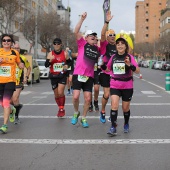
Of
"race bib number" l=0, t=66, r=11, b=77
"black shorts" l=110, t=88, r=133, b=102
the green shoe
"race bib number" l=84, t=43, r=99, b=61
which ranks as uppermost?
"race bib number" l=84, t=43, r=99, b=61

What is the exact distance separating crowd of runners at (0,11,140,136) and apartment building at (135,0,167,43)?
438ft

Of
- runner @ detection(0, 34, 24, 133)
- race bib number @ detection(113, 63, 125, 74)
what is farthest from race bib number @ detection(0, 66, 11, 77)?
race bib number @ detection(113, 63, 125, 74)

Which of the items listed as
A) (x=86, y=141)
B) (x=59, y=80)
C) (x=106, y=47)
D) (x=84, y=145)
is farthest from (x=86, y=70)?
(x=84, y=145)

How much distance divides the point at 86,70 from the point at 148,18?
142 metres

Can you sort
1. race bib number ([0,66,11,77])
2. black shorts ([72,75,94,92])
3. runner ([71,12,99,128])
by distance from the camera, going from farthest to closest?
black shorts ([72,75,94,92]) < runner ([71,12,99,128]) < race bib number ([0,66,11,77])

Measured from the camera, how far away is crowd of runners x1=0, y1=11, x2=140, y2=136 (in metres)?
7.40

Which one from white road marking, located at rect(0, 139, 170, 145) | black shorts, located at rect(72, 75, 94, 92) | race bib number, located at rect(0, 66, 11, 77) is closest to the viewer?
white road marking, located at rect(0, 139, 170, 145)

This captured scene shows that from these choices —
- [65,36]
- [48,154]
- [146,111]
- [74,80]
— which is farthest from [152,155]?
[65,36]

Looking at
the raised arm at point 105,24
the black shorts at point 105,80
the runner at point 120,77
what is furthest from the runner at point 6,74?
the black shorts at point 105,80

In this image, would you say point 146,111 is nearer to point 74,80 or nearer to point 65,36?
point 74,80

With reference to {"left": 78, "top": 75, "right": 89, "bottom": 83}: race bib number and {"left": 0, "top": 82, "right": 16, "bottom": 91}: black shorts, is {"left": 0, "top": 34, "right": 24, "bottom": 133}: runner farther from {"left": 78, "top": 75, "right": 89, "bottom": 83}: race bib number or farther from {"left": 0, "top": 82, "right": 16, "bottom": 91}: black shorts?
{"left": 78, "top": 75, "right": 89, "bottom": 83}: race bib number

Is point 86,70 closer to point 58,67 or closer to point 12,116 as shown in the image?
point 58,67

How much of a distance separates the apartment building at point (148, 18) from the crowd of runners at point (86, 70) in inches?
5253

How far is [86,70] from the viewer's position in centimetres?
818
